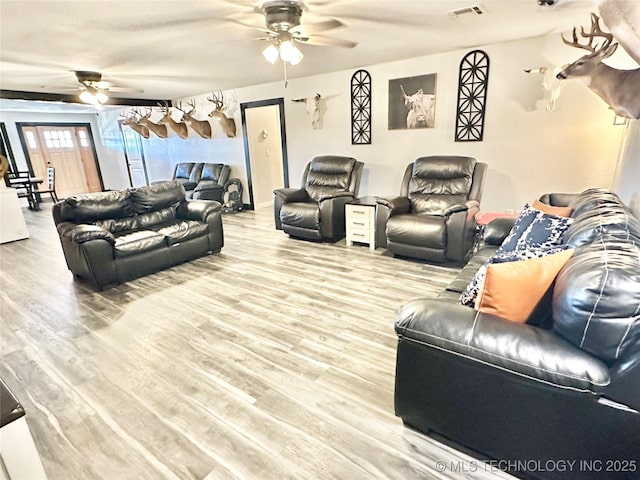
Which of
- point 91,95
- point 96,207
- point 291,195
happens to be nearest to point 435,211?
point 291,195

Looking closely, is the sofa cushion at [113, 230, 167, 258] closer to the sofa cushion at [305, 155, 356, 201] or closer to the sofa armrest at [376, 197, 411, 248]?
the sofa cushion at [305, 155, 356, 201]

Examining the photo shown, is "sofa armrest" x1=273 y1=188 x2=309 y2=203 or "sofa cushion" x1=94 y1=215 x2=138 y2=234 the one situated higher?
"sofa armrest" x1=273 y1=188 x2=309 y2=203

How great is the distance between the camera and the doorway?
29.0 ft

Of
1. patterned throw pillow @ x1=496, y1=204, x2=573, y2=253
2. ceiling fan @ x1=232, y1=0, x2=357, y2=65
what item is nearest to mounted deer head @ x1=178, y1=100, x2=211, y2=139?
ceiling fan @ x1=232, y1=0, x2=357, y2=65

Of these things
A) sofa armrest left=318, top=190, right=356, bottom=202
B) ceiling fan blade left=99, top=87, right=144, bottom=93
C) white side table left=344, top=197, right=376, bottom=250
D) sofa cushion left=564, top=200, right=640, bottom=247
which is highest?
ceiling fan blade left=99, top=87, right=144, bottom=93

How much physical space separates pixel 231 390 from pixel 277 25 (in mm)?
2568

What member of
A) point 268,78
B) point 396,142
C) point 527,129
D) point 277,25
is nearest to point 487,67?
point 527,129

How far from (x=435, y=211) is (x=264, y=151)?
4.26m

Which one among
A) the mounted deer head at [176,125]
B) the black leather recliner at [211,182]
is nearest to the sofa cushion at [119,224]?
the black leather recliner at [211,182]

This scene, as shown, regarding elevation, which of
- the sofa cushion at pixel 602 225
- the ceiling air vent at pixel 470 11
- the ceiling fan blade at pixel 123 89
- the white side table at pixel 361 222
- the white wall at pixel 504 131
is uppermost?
the ceiling fan blade at pixel 123 89

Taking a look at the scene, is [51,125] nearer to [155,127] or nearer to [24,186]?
[24,186]

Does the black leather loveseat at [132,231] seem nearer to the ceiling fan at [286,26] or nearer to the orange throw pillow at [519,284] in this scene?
the ceiling fan at [286,26]

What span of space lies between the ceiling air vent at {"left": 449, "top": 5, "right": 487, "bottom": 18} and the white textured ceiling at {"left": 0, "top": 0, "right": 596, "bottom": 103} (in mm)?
55

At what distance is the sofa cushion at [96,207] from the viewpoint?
11.4ft
